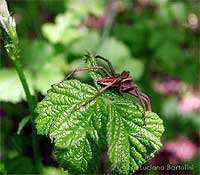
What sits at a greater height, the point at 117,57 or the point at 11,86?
the point at 117,57

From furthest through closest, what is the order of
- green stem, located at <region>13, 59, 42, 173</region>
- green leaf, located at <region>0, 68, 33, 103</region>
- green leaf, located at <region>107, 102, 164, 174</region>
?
green leaf, located at <region>0, 68, 33, 103</region> → green stem, located at <region>13, 59, 42, 173</region> → green leaf, located at <region>107, 102, 164, 174</region>

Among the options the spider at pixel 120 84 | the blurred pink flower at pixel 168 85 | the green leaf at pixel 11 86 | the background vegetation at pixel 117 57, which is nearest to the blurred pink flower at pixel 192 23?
the background vegetation at pixel 117 57

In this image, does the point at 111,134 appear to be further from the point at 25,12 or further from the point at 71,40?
the point at 25,12

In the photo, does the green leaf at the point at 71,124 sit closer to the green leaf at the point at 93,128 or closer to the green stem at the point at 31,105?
the green leaf at the point at 93,128

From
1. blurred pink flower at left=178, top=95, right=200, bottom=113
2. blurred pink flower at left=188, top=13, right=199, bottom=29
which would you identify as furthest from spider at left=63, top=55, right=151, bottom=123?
blurred pink flower at left=178, top=95, right=200, bottom=113

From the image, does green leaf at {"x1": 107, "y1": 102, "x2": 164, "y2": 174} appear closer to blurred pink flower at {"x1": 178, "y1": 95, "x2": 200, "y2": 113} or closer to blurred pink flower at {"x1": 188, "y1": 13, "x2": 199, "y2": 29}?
blurred pink flower at {"x1": 188, "y1": 13, "x2": 199, "y2": 29}

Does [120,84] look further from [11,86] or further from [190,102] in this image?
[190,102]

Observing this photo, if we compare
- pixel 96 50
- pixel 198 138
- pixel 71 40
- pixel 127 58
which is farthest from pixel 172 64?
pixel 198 138

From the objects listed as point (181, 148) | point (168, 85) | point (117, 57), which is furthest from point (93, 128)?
point (168, 85)
